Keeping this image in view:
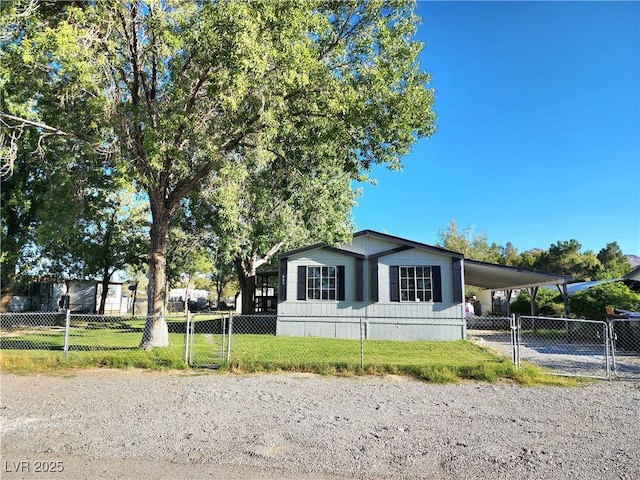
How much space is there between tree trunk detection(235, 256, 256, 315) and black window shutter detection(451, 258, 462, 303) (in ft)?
32.8

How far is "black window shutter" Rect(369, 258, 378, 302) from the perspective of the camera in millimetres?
14469

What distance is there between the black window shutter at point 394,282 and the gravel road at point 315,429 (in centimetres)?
725

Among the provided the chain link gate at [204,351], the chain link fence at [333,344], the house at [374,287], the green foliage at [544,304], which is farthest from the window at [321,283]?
the green foliage at [544,304]

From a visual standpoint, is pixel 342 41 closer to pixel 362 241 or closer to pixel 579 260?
pixel 362 241

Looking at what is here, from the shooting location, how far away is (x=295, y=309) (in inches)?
586

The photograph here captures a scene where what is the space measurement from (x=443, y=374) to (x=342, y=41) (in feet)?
27.0

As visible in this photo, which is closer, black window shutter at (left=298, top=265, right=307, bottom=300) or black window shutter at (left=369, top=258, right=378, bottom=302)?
black window shutter at (left=369, top=258, right=378, bottom=302)

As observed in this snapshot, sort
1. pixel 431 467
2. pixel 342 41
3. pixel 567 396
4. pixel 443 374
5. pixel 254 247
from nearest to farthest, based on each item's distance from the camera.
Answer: pixel 431 467 → pixel 567 396 → pixel 443 374 → pixel 342 41 → pixel 254 247

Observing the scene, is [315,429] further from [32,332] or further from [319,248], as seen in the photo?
[32,332]

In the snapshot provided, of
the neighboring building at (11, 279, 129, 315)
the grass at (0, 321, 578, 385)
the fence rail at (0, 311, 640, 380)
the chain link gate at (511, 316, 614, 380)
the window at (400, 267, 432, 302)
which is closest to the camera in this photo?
the grass at (0, 321, 578, 385)

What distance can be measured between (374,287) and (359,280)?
0.57 metres

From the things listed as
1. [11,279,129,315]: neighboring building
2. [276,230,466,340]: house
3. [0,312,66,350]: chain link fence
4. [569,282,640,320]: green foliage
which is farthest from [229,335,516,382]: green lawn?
[11,279,129,315]: neighboring building

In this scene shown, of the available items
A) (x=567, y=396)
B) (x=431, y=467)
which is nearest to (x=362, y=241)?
(x=567, y=396)

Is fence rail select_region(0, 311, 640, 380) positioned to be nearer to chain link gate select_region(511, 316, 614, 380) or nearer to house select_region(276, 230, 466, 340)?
chain link gate select_region(511, 316, 614, 380)
